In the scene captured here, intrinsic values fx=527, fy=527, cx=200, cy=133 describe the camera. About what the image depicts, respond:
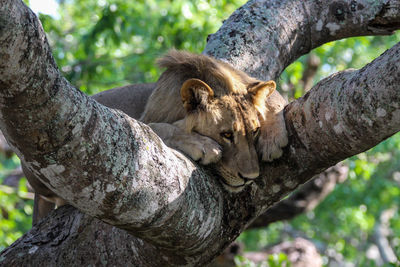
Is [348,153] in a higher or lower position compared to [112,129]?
lower

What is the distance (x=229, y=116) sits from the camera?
3131 mm

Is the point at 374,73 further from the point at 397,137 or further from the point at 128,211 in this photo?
the point at 397,137

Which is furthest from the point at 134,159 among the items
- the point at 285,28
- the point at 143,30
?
the point at 143,30

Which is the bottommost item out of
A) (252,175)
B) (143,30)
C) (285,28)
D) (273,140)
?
(143,30)

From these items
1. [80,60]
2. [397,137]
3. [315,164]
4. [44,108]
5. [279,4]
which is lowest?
[397,137]

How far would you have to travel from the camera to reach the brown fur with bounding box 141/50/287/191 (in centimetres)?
286

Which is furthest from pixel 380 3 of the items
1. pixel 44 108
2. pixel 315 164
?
pixel 44 108

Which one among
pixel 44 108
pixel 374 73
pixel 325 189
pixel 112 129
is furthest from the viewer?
pixel 325 189

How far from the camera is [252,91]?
322 cm

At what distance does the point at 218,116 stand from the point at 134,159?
109 cm

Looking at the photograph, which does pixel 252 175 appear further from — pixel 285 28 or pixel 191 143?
pixel 285 28

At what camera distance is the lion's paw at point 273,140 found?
2779mm

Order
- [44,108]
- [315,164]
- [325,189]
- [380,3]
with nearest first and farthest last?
[44,108]
[315,164]
[380,3]
[325,189]

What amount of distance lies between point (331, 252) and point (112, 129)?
16.5 metres
